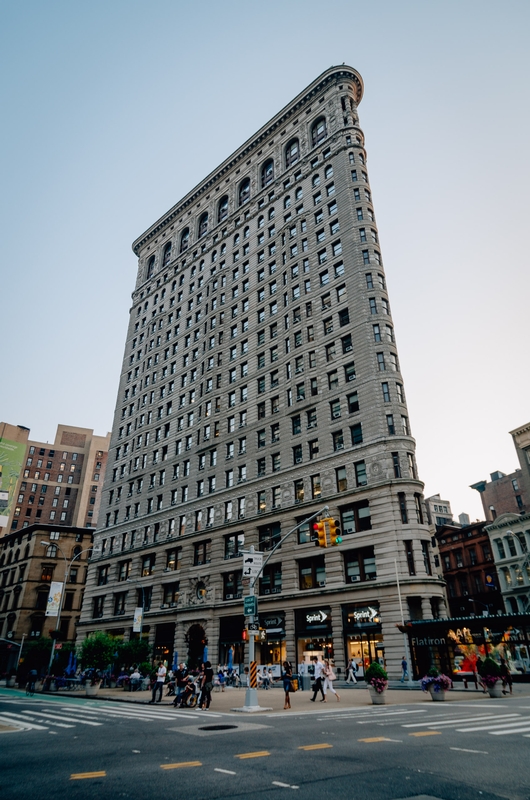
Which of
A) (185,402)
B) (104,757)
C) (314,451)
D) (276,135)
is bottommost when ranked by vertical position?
(104,757)

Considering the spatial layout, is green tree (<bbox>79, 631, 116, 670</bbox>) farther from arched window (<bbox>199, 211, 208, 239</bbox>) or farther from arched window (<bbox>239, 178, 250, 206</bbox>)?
arched window (<bbox>199, 211, 208, 239</bbox>)

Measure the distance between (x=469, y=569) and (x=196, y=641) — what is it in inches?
1787

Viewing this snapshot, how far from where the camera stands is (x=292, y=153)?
2640 inches

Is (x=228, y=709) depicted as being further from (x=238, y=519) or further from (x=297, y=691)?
(x=238, y=519)

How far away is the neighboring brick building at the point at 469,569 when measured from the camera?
2835 inches

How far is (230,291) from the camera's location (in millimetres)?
65250

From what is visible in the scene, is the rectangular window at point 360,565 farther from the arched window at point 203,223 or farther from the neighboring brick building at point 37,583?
the arched window at point 203,223

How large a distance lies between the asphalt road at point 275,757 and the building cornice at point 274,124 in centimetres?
6932

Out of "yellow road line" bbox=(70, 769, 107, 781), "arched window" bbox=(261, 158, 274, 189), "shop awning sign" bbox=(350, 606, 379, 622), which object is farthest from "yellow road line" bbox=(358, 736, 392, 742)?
"arched window" bbox=(261, 158, 274, 189)

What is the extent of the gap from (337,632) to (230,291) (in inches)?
1662

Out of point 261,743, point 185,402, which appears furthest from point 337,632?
point 185,402

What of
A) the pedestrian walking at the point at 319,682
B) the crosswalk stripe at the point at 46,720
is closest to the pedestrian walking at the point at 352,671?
the pedestrian walking at the point at 319,682

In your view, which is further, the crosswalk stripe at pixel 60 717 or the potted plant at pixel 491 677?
the potted plant at pixel 491 677

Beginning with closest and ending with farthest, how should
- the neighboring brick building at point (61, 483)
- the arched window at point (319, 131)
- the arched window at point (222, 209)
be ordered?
the arched window at point (319, 131) < the arched window at point (222, 209) < the neighboring brick building at point (61, 483)
